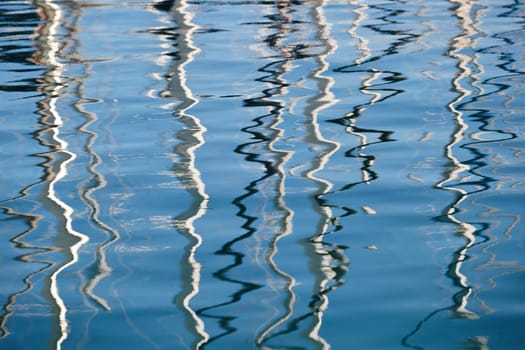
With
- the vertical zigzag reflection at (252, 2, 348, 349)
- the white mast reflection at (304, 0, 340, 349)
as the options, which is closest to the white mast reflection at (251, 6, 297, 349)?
the vertical zigzag reflection at (252, 2, 348, 349)

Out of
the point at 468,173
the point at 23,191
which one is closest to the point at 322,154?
the point at 468,173

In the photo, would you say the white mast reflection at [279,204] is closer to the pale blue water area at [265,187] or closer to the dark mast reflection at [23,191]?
the pale blue water area at [265,187]

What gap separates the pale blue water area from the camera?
426 centimetres

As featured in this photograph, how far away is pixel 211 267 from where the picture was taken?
478 cm

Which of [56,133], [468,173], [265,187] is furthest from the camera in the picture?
[56,133]

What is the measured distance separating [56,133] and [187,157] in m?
1.06

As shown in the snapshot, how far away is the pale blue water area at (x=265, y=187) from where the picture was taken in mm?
4262

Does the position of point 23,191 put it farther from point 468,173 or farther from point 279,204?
point 468,173

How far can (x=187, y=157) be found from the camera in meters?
6.49

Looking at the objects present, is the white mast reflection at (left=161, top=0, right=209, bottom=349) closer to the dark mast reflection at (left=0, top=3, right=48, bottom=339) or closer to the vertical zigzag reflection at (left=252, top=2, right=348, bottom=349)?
the vertical zigzag reflection at (left=252, top=2, right=348, bottom=349)

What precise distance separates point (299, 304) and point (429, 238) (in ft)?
3.16

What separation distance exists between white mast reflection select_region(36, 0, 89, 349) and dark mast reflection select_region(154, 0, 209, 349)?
0.47m

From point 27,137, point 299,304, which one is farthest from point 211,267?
point 27,137

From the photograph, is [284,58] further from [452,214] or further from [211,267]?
[211,267]
